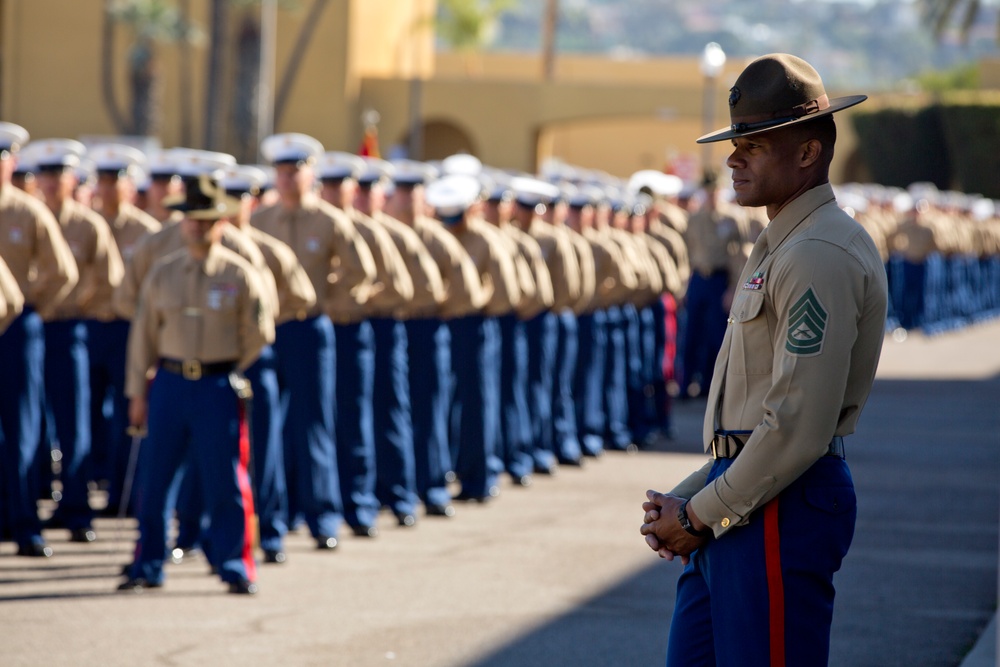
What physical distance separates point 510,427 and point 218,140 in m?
29.5

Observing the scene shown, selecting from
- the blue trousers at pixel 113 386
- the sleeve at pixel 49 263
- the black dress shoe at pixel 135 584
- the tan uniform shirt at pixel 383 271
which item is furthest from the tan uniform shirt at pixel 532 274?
the black dress shoe at pixel 135 584

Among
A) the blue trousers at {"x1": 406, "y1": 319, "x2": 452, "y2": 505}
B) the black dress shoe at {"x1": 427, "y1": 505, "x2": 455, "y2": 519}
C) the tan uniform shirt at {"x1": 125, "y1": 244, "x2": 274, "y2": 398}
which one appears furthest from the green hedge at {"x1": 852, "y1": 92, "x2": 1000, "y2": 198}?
the tan uniform shirt at {"x1": 125, "y1": 244, "x2": 274, "y2": 398}

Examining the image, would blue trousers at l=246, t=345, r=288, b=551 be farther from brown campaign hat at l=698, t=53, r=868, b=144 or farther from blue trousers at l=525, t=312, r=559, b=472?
brown campaign hat at l=698, t=53, r=868, b=144

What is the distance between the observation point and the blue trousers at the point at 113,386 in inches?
447

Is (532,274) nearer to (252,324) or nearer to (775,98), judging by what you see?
(252,324)

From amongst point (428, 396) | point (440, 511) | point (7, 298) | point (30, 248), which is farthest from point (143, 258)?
point (440, 511)

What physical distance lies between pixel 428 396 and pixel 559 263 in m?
2.50

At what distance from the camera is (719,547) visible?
4156mm

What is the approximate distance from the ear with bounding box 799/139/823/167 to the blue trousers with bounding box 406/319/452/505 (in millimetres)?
7856

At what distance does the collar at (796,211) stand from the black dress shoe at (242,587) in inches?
206

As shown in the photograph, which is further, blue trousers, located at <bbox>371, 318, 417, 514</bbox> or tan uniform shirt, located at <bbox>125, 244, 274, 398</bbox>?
blue trousers, located at <bbox>371, 318, 417, 514</bbox>

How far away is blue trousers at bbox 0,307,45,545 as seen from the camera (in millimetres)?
9781

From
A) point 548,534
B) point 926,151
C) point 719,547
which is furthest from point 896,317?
point 719,547

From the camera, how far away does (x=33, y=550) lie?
9.74 m
